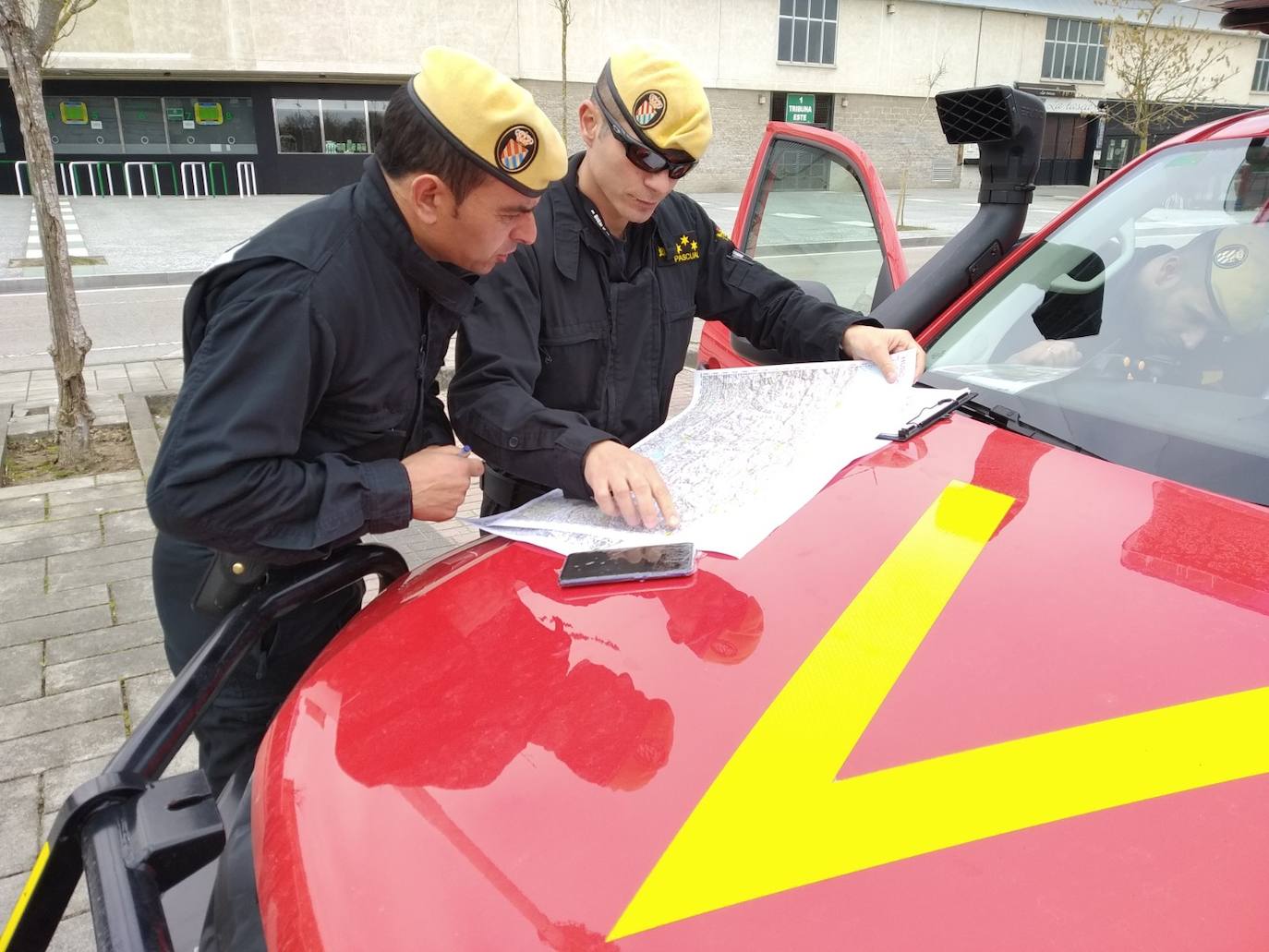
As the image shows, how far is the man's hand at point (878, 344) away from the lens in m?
1.91

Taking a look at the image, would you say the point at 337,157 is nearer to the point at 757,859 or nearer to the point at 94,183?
the point at 94,183

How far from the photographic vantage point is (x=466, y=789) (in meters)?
0.98

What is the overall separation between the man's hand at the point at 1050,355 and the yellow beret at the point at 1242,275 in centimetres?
25

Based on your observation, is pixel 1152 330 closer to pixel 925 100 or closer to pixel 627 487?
pixel 627 487

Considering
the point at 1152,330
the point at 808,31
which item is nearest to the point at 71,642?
the point at 1152,330

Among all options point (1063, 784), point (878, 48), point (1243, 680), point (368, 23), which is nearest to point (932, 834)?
point (1063, 784)

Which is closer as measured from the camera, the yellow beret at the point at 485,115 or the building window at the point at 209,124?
the yellow beret at the point at 485,115

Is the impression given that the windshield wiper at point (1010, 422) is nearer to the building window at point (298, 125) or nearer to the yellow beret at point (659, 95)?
the yellow beret at point (659, 95)

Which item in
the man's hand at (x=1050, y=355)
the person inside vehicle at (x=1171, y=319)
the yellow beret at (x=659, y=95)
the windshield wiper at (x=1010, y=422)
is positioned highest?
the yellow beret at (x=659, y=95)

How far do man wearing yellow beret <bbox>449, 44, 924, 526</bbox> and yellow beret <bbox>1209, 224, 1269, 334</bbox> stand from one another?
0.57 metres

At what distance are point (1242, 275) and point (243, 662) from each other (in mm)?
1943

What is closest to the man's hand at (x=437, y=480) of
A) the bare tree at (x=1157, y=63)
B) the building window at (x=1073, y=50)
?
the bare tree at (x=1157, y=63)

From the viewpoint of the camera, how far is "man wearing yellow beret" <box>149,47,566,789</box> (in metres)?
1.35

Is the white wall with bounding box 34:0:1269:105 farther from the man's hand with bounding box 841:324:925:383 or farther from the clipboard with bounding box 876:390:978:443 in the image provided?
the clipboard with bounding box 876:390:978:443
